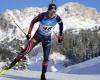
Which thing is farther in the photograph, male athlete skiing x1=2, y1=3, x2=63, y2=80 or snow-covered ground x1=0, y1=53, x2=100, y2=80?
snow-covered ground x1=0, y1=53, x2=100, y2=80

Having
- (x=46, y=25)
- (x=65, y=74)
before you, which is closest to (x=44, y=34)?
(x=46, y=25)

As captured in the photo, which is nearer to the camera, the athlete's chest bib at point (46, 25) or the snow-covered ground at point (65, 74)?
the athlete's chest bib at point (46, 25)

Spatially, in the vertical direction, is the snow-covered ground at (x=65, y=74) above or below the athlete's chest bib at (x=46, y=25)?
below

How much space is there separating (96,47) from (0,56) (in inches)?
1256

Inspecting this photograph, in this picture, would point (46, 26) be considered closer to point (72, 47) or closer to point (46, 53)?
point (46, 53)

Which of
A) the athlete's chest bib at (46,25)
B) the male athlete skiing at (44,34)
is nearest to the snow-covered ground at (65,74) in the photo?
the male athlete skiing at (44,34)

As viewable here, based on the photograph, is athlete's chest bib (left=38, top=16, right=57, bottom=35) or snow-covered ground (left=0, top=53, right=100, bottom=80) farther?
snow-covered ground (left=0, top=53, right=100, bottom=80)

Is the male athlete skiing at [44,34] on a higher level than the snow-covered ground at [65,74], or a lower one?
higher

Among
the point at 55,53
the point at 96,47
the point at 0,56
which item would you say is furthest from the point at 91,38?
the point at 0,56

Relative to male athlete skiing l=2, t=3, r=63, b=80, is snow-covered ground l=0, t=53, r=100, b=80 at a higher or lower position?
lower

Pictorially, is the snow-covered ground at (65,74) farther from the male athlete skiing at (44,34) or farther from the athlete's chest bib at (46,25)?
the athlete's chest bib at (46,25)

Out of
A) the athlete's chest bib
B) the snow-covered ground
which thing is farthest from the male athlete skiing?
the snow-covered ground

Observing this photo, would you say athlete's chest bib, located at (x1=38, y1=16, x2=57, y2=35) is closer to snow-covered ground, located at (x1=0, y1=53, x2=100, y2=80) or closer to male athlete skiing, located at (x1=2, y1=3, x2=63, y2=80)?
male athlete skiing, located at (x1=2, y1=3, x2=63, y2=80)

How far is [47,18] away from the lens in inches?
472
